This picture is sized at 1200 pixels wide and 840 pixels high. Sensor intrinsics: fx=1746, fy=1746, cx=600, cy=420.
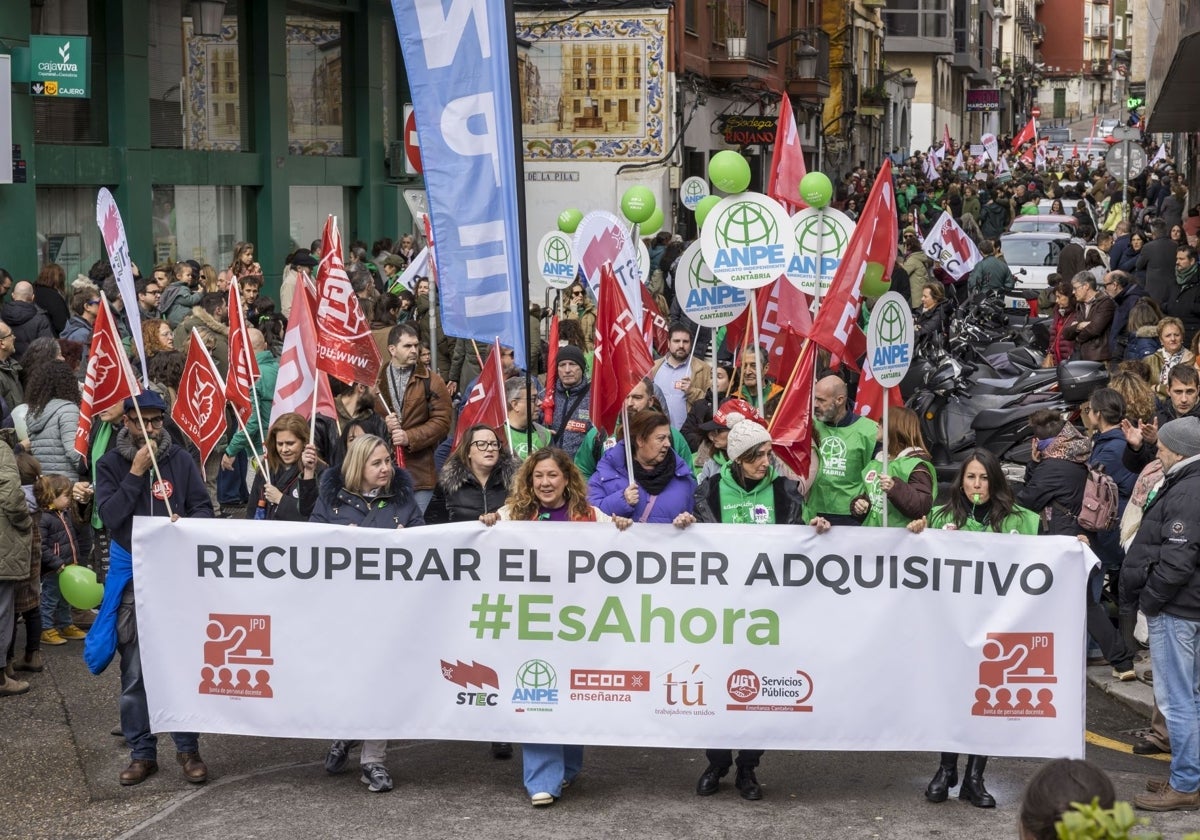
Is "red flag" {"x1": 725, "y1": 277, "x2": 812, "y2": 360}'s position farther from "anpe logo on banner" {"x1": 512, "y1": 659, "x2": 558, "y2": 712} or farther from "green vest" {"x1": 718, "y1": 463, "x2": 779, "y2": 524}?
"anpe logo on banner" {"x1": 512, "y1": 659, "x2": 558, "y2": 712}

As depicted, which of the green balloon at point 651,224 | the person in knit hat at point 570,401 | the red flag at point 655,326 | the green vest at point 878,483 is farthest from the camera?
the green balloon at point 651,224

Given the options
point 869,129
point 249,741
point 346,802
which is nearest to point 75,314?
point 249,741

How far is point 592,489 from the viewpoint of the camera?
8375 mm

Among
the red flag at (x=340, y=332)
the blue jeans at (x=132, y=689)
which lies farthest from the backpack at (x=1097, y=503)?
the blue jeans at (x=132, y=689)

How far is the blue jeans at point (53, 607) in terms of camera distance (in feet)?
33.4

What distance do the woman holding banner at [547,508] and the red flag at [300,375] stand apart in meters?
2.58

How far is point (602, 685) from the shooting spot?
7.21 m

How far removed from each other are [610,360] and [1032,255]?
21.0 meters

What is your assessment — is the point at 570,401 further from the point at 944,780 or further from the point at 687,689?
the point at 944,780

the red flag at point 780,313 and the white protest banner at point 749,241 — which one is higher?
the white protest banner at point 749,241

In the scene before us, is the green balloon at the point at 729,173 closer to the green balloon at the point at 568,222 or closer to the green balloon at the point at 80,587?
the green balloon at the point at 568,222

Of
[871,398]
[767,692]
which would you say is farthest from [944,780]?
[871,398]

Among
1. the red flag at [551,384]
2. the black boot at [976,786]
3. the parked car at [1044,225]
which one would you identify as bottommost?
the black boot at [976,786]

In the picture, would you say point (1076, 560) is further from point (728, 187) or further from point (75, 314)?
point (75, 314)
